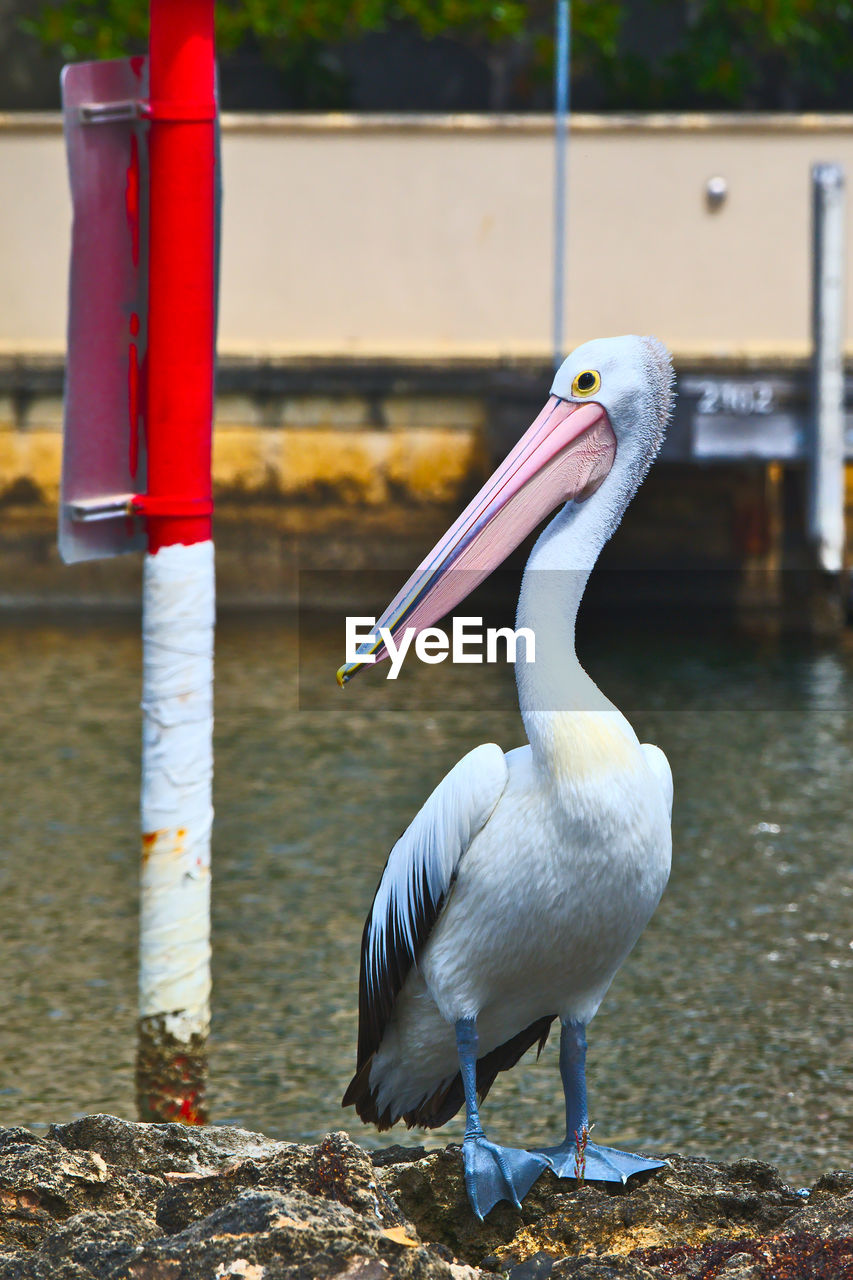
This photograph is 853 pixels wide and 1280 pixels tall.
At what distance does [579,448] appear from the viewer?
351 centimetres

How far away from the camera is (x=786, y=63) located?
18.4 meters

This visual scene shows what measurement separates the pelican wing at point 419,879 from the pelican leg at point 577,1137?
1.14 feet

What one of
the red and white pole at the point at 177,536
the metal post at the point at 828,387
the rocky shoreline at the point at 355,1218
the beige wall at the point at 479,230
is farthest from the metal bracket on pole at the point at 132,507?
the beige wall at the point at 479,230

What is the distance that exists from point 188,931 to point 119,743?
502 cm

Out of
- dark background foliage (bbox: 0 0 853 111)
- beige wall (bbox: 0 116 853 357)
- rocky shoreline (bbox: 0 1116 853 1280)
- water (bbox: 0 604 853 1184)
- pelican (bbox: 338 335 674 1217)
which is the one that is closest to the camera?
rocky shoreline (bbox: 0 1116 853 1280)

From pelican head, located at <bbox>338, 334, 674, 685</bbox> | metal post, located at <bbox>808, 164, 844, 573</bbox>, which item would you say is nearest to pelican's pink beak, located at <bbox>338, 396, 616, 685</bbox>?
pelican head, located at <bbox>338, 334, 674, 685</bbox>

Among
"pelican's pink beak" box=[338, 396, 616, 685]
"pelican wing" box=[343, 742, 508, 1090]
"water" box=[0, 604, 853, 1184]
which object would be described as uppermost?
"pelican's pink beak" box=[338, 396, 616, 685]

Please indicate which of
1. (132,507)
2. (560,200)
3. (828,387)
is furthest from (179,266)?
(560,200)

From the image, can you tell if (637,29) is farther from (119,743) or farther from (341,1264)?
(341,1264)

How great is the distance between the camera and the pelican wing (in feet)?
11.1

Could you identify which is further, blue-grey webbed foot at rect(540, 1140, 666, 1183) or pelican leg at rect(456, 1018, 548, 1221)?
blue-grey webbed foot at rect(540, 1140, 666, 1183)

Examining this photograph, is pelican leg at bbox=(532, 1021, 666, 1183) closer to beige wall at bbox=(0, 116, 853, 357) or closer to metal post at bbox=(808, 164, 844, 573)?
metal post at bbox=(808, 164, 844, 573)

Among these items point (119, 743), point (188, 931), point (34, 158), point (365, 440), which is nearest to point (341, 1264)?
point (188, 931)

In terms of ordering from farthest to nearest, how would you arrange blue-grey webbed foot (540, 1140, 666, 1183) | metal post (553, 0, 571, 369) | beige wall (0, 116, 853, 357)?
beige wall (0, 116, 853, 357)
metal post (553, 0, 571, 369)
blue-grey webbed foot (540, 1140, 666, 1183)
